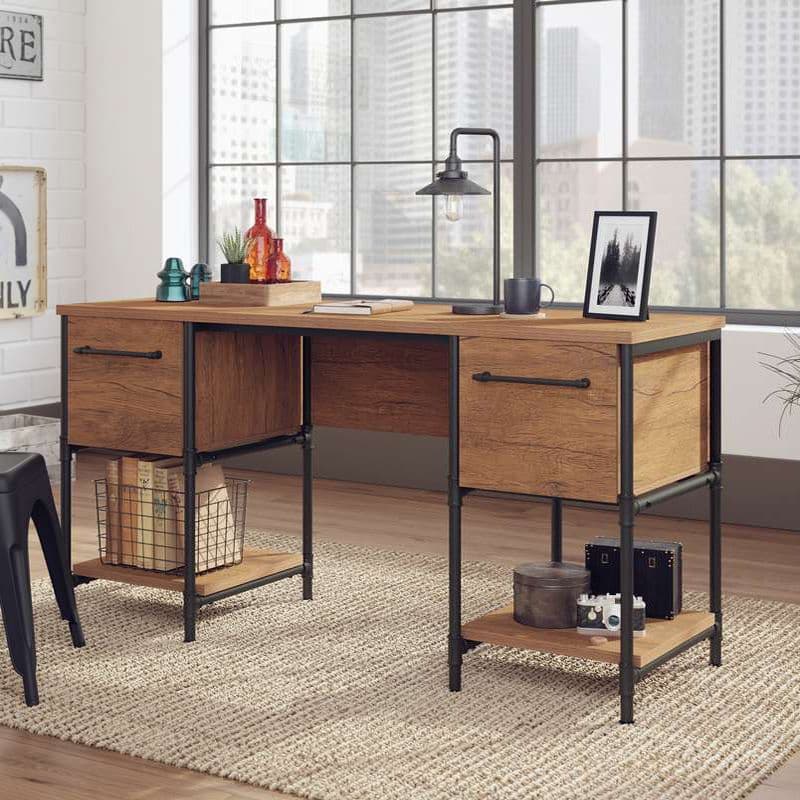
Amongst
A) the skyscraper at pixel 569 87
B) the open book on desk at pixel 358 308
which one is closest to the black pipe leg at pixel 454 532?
the open book on desk at pixel 358 308

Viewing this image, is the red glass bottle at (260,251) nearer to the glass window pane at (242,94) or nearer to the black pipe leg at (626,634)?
the black pipe leg at (626,634)

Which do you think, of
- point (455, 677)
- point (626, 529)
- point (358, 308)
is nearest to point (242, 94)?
point (358, 308)

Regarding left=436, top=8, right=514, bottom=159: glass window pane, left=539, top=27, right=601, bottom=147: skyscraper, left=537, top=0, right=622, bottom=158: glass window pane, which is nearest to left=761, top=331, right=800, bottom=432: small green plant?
left=537, top=0, right=622, bottom=158: glass window pane

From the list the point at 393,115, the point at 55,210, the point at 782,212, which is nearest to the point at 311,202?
the point at 393,115

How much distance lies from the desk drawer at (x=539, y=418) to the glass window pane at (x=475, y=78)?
98.2 inches

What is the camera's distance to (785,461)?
468 cm

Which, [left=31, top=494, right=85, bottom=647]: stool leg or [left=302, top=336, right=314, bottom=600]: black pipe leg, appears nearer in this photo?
[left=31, top=494, right=85, bottom=647]: stool leg

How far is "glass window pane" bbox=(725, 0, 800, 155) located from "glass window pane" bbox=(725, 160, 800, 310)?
0.07 meters

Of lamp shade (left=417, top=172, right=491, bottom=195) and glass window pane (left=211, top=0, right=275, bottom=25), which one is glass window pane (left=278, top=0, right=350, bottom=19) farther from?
lamp shade (left=417, top=172, right=491, bottom=195)

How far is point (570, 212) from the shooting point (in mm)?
5148

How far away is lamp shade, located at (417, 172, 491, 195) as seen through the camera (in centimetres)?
325

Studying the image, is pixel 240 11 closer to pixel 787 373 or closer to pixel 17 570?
pixel 787 373

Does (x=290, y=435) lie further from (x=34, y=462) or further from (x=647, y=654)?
(x=647, y=654)

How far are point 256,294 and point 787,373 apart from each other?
76.5 inches
